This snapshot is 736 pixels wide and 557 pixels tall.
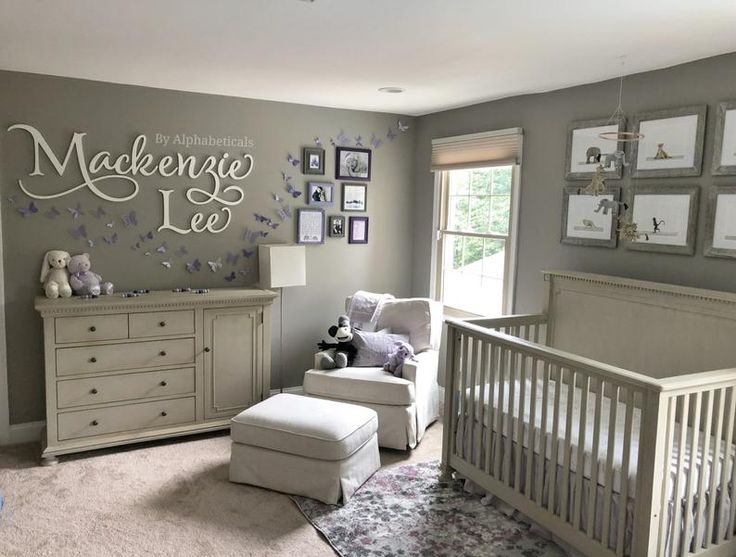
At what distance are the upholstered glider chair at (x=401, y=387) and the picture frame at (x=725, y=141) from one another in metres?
1.89

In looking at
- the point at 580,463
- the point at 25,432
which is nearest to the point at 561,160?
the point at 580,463

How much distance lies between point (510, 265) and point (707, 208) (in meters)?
1.33

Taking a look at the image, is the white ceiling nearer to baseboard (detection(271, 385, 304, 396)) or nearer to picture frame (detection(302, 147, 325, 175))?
picture frame (detection(302, 147, 325, 175))

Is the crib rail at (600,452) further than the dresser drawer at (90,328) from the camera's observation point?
No

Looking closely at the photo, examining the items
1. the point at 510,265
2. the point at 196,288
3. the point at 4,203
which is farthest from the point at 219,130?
the point at 510,265

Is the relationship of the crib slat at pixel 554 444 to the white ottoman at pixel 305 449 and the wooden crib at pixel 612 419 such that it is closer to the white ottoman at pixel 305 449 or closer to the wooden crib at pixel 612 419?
the wooden crib at pixel 612 419

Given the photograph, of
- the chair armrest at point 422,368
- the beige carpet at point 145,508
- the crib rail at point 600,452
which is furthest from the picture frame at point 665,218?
the beige carpet at point 145,508

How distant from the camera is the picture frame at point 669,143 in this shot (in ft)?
9.33

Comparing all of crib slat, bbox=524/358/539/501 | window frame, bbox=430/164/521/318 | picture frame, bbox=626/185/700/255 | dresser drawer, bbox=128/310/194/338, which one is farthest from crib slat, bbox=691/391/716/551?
dresser drawer, bbox=128/310/194/338

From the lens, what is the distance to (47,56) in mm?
3072

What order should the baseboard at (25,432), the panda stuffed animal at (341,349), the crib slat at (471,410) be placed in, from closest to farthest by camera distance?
the crib slat at (471,410) → the baseboard at (25,432) → the panda stuffed animal at (341,349)

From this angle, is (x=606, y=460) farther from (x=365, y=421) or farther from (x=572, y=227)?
(x=572, y=227)

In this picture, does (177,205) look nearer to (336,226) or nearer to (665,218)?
(336,226)

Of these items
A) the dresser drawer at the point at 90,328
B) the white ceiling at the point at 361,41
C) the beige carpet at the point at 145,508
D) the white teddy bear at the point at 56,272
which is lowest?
the beige carpet at the point at 145,508
